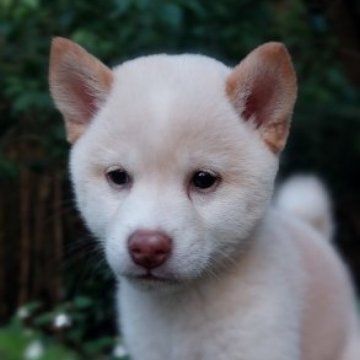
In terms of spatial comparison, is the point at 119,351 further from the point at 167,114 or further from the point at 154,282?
the point at 167,114

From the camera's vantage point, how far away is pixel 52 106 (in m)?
5.23

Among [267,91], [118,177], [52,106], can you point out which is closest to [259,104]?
[267,91]

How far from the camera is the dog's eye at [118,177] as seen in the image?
3.24m

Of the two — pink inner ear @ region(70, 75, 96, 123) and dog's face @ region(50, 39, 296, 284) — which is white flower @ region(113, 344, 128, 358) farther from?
pink inner ear @ region(70, 75, 96, 123)

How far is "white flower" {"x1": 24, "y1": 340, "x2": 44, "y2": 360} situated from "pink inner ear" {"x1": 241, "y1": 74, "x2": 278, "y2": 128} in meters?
1.22

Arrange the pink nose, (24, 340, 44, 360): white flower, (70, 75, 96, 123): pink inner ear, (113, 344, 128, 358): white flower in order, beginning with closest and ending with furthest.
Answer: the pink nose
(70, 75, 96, 123): pink inner ear
(24, 340, 44, 360): white flower
(113, 344, 128, 358): white flower

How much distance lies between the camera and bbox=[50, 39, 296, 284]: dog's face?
10.4 ft

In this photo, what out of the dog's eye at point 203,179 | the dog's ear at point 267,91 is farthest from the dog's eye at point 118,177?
the dog's ear at point 267,91

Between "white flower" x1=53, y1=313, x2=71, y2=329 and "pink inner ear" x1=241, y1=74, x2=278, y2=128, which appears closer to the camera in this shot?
"pink inner ear" x1=241, y1=74, x2=278, y2=128

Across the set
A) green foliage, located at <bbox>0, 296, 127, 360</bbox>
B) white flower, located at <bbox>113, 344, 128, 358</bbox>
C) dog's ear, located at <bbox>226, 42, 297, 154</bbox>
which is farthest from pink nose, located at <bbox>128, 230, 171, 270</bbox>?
white flower, located at <bbox>113, 344, 128, 358</bbox>

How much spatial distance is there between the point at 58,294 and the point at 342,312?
2066 millimetres

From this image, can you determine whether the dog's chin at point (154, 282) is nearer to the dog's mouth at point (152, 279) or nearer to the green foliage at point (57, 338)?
the dog's mouth at point (152, 279)

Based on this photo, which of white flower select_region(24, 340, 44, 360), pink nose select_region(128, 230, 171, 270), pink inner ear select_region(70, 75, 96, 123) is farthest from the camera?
white flower select_region(24, 340, 44, 360)

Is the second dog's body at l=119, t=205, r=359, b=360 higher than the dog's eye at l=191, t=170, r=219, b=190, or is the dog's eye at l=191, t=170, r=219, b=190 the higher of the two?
the dog's eye at l=191, t=170, r=219, b=190
